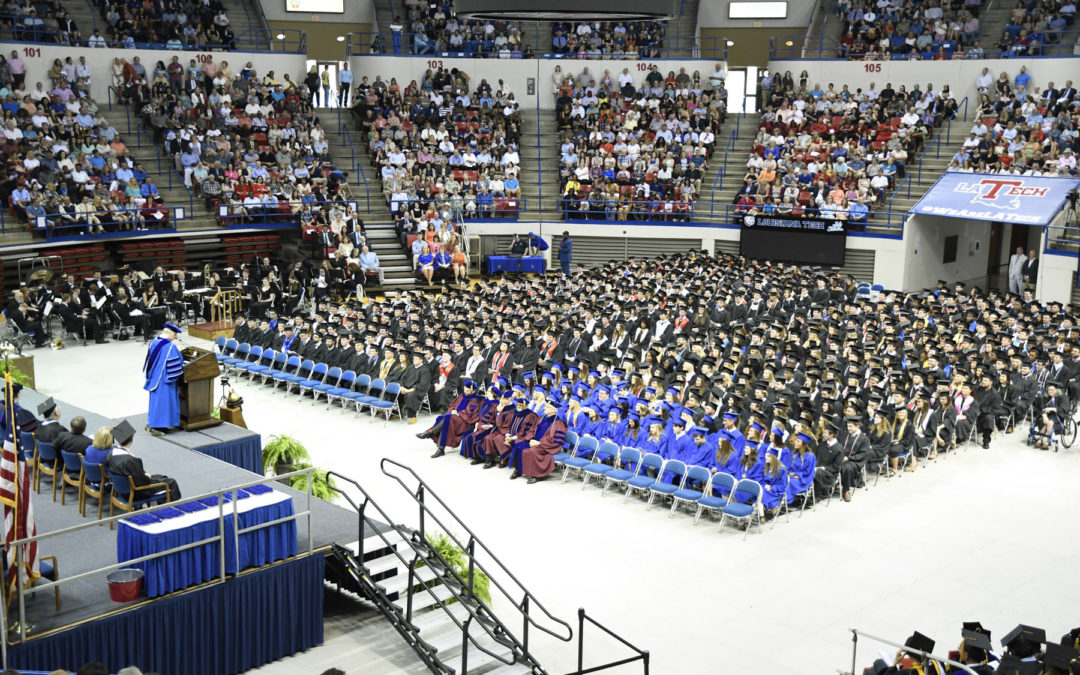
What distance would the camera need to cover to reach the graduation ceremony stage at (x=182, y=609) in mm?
9773

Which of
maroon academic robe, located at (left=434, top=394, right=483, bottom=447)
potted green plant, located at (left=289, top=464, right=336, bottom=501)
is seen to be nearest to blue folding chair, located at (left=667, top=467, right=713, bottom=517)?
maroon academic robe, located at (left=434, top=394, right=483, bottom=447)

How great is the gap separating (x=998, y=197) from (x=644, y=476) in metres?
20.2

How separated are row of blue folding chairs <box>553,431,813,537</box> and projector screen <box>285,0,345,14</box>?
2906 centimetres

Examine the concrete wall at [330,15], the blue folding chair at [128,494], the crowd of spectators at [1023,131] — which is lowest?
the blue folding chair at [128,494]

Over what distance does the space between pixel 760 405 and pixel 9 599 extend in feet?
38.8

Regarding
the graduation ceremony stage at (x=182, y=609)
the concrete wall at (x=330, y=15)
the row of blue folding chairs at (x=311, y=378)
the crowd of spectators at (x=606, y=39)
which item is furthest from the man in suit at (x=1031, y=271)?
the concrete wall at (x=330, y=15)

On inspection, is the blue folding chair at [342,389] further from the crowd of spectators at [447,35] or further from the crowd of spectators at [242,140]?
the crowd of spectators at [447,35]

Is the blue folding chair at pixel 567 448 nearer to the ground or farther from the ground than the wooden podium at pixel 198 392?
nearer to the ground

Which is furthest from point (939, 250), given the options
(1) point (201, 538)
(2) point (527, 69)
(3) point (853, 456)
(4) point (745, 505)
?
(1) point (201, 538)

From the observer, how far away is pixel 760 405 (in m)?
18.0

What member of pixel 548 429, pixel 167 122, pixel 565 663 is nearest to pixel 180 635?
pixel 565 663

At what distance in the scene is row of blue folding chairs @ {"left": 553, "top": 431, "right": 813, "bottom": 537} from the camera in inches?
592

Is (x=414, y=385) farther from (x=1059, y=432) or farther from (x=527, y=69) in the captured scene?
(x=527, y=69)

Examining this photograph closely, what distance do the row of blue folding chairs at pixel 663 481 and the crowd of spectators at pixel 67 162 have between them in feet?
56.9
